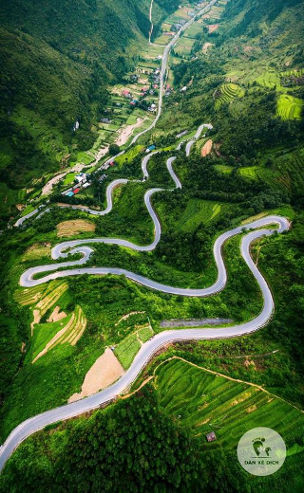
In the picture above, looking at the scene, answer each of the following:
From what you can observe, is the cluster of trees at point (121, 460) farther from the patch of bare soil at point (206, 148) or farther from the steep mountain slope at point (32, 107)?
the patch of bare soil at point (206, 148)

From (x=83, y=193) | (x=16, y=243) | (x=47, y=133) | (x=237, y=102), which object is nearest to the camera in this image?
(x=16, y=243)

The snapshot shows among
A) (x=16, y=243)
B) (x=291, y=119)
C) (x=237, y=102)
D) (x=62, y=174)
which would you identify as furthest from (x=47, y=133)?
(x=291, y=119)

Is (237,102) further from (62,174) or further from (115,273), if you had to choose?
(115,273)

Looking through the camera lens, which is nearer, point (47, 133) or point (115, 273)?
point (115, 273)

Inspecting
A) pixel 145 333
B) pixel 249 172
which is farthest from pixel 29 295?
pixel 249 172

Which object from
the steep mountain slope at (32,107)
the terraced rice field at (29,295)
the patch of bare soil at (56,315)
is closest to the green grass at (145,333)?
the patch of bare soil at (56,315)

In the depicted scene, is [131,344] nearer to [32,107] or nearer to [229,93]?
[32,107]
